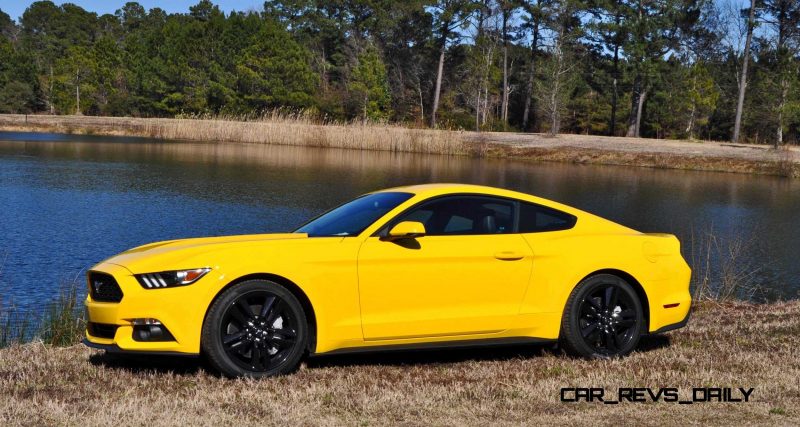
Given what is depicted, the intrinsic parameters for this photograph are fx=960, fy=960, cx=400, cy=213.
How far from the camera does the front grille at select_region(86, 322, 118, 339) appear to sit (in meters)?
6.78

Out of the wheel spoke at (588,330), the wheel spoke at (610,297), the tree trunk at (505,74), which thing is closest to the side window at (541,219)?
the wheel spoke at (610,297)

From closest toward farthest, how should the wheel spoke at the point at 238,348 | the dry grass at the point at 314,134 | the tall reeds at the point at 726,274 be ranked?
the wheel spoke at the point at 238,348
the tall reeds at the point at 726,274
the dry grass at the point at 314,134

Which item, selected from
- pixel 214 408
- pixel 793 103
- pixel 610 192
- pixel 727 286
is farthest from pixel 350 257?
pixel 793 103

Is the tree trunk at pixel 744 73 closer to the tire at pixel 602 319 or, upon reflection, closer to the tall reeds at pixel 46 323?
the tall reeds at pixel 46 323

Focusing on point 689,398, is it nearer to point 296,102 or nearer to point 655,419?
point 655,419

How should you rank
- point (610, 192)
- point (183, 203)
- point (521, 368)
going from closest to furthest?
1. point (521, 368)
2. point (183, 203)
3. point (610, 192)

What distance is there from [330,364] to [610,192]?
A: 28735mm

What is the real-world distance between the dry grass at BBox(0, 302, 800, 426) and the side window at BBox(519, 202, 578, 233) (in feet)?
3.53

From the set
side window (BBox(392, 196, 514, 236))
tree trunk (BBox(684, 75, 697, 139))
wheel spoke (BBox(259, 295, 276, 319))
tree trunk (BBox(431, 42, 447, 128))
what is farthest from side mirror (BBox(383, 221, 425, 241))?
tree trunk (BBox(431, 42, 447, 128))

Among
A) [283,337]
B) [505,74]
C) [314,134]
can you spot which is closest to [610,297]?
[283,337]

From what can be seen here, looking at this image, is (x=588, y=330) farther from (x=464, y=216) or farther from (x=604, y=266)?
(x=464, y=216)

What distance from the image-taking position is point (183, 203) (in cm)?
2652

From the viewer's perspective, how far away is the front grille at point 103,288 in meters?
6.78

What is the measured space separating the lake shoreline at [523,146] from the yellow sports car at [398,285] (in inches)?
1699
